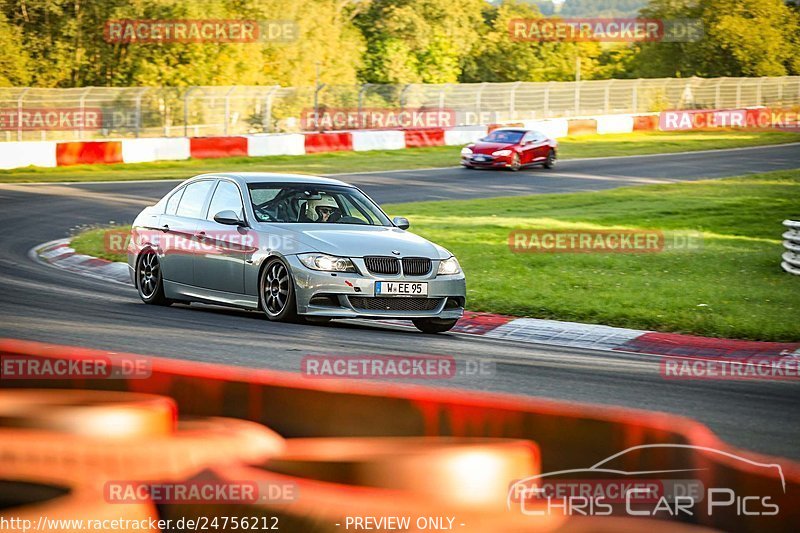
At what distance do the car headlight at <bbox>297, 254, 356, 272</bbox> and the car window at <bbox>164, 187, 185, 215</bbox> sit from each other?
249 centimetres

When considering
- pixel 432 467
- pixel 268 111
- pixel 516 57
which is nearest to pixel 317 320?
pixel 432 467

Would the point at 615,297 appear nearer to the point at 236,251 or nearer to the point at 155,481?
the point at 236,251

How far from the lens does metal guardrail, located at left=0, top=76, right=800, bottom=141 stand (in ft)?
122

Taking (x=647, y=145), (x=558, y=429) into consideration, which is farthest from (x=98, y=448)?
(x=647, y=145)

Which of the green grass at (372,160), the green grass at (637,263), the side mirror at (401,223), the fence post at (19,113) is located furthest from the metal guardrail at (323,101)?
the side mirror at (401,223)

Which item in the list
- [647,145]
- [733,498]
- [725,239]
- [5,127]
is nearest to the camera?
[733,498]

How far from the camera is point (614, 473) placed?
3869 millimetres

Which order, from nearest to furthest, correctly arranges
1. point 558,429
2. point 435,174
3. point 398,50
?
point 558,429
point 435,174
point 398,50

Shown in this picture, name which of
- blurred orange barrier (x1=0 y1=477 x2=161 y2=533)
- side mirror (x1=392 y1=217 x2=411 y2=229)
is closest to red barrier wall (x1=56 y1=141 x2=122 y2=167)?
side mirror (x1=392 y1=217 x2=411 y2=229)

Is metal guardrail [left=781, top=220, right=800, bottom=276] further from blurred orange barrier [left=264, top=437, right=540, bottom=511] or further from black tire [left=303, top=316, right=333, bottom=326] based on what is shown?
blurred orange barrier [left=264, top=437, right=540, bottom=511]

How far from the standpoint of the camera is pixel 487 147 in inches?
1361

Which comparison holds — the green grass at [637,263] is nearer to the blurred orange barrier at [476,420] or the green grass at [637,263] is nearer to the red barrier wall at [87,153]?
the blurred orange barrier at [476,420]

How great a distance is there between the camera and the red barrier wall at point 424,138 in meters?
41.7

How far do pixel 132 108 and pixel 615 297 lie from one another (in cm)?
2688
